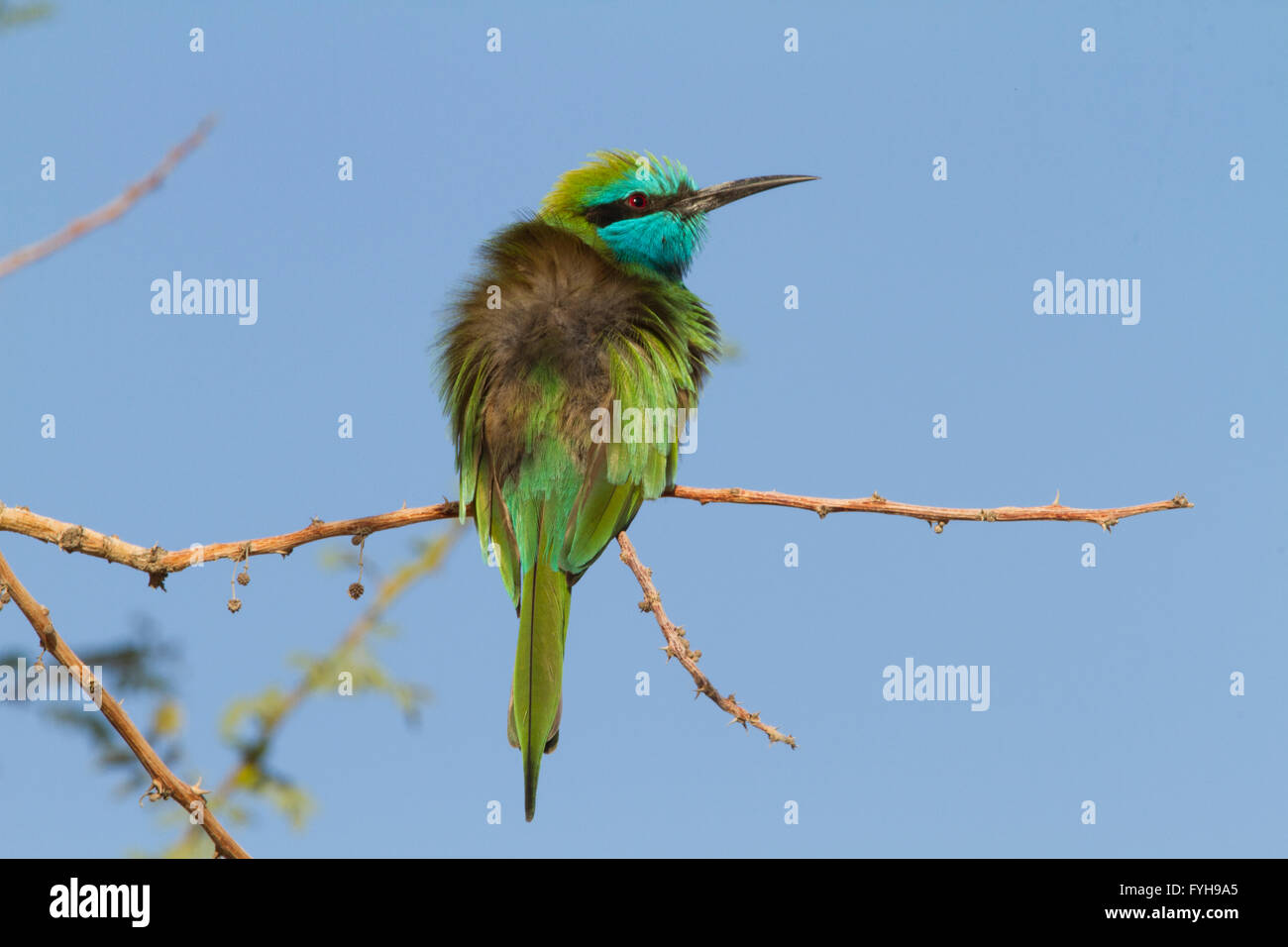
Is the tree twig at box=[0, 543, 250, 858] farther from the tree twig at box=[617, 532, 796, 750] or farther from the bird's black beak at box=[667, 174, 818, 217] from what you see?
the bird's black beak at box=[667, 174, 818, 217]

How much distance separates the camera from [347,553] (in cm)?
325

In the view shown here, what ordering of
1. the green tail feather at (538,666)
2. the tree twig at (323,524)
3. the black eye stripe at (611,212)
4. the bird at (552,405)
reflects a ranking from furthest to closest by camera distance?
the black eye stripe at (611,212) → the bird at (552,405) → the green tail feather at (538,666) → the tree twig at (323,524)

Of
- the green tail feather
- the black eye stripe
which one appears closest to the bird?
the green tail feather

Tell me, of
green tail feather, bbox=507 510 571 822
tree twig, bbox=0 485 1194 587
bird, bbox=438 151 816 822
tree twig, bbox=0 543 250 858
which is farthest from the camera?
Answer: bird, bbox=438 151 816 822

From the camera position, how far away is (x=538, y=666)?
11.1 feet

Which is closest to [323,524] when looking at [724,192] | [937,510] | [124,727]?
[124,727]

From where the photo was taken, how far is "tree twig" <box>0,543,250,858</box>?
2.52 metres

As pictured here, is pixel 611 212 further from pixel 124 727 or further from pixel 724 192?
pixel 124 727

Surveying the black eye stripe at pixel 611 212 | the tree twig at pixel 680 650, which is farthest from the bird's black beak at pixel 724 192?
the tree twig at pixel 680 650

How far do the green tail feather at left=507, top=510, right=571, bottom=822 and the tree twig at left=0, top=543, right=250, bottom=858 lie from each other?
0.89 m

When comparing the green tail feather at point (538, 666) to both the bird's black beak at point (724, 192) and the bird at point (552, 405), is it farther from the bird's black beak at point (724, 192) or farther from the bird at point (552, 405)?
the bird's black beak at point (724, 192)

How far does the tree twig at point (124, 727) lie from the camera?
8.25 feet

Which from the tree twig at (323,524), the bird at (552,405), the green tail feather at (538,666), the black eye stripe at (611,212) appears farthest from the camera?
the black eye stripe at (611,212)

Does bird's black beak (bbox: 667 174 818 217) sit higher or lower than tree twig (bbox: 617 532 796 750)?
higher
